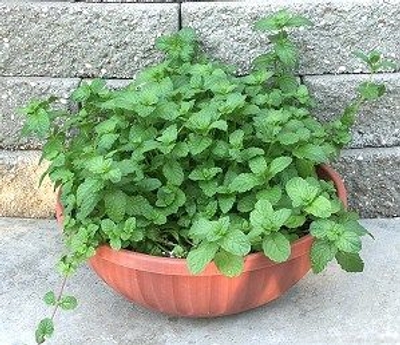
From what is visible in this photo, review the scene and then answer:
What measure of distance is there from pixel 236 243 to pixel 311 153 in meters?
0.39

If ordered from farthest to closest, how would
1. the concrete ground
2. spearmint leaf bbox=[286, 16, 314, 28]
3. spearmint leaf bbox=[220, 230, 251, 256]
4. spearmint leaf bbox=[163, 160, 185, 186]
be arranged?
spearmint leaf bbox=[286, 16, 314, 28] → the concrete ground → spearmint leaf bbox=[163, 160, 185, 186] → spearmint leaf bbox=[220, 230, 251, 256]

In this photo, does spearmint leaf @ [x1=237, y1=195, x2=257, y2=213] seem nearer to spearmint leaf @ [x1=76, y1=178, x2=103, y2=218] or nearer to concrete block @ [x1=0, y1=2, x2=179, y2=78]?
spearmint leaf @ [x1=76, y1=178, x2=103, y2=218]

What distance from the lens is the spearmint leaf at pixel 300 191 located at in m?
2.26

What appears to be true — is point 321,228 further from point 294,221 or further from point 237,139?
point 237,139

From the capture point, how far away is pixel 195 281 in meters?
2.33

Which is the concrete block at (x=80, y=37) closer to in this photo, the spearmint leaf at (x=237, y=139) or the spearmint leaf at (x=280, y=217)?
the spearmint leaf at (x=237, y=139)

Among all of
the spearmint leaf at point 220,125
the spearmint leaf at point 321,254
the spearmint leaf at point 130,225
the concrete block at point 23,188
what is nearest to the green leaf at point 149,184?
the spearmint leaf at point 130,225

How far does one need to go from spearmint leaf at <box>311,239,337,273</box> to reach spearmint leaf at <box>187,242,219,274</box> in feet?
0.86

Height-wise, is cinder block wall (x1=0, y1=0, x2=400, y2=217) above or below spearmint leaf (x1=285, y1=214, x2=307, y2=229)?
above

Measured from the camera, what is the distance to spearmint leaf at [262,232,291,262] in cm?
222

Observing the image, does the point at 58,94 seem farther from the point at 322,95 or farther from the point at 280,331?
the point at 280,331

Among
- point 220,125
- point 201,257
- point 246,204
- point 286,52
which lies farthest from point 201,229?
point 286,52

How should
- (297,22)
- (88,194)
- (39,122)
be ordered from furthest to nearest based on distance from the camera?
(297,22)
(39,122)
(88,194)

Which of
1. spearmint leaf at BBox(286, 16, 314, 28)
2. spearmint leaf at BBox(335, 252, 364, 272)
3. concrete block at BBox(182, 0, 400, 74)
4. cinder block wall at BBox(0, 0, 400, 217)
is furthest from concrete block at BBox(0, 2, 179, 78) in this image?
spearmint leaf at BBox(335, 252, 364, 272)
